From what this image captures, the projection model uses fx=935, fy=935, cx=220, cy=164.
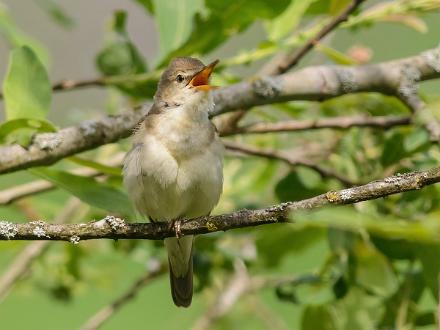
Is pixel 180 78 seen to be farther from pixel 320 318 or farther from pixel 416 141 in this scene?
pixel 320 318

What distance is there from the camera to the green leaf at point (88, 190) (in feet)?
7.42

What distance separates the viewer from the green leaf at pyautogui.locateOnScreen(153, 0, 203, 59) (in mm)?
2621

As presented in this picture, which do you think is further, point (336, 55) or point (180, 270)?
point (180, 270)

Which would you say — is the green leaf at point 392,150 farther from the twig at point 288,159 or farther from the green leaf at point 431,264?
the green leaf at point 431,264

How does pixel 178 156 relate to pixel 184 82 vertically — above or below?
below

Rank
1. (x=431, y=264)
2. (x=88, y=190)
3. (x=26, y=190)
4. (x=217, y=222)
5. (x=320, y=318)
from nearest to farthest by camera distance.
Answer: (x=431, y=264)
(x=217, y=222)
(x=88, y=190)
(x=320, y=318)
(x=26, y=190)

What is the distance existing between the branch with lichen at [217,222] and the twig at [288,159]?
2.08 ft

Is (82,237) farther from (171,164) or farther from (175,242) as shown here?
(175,242)

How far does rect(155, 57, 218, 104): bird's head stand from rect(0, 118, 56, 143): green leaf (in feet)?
1.62

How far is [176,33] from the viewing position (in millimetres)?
2656

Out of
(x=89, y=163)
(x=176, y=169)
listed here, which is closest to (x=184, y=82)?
(x=176, y=169)

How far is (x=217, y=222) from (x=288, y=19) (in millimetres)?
1017

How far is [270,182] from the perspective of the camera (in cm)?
328

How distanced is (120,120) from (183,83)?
43cm
